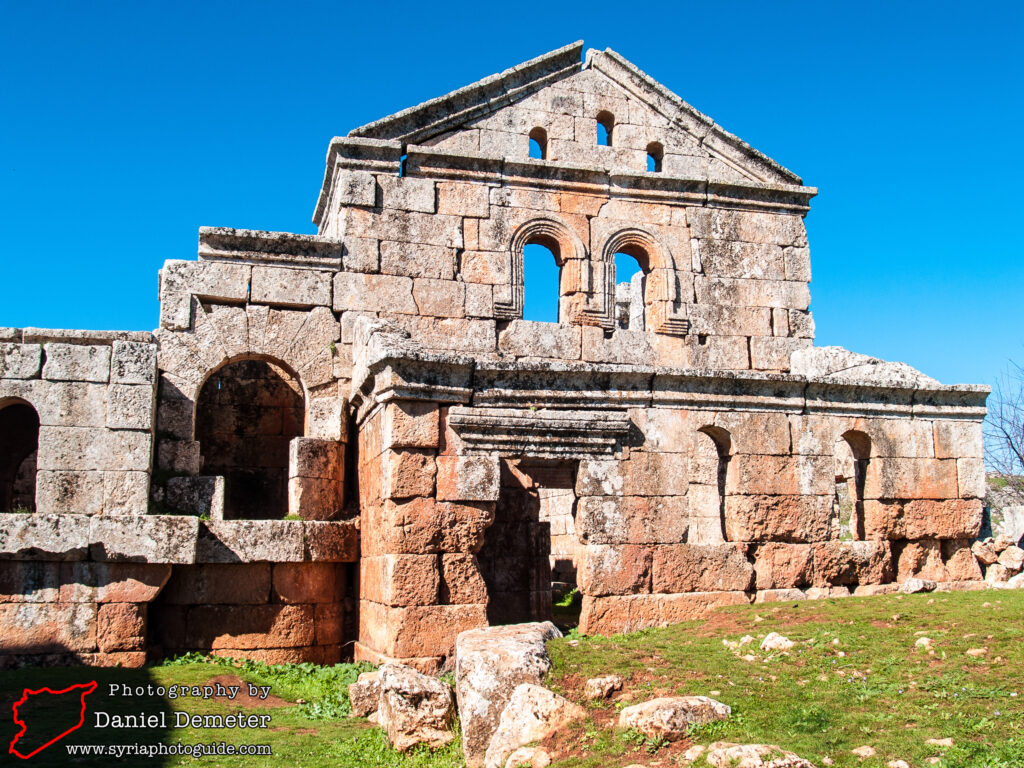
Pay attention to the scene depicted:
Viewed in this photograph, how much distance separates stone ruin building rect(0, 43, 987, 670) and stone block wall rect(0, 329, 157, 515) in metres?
0.03

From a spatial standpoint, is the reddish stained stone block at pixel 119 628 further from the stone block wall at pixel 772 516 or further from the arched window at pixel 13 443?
the stone block wall at pixel 772 516

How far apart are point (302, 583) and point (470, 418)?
3.19 metres

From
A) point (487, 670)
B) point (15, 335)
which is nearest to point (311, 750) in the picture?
point (487, 670)

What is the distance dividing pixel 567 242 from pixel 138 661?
27.4 feet

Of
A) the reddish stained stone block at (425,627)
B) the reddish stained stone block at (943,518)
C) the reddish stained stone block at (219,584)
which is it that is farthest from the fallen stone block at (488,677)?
the reddish stained stone block at (943,518)

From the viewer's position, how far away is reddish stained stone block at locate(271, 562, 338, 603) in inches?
447

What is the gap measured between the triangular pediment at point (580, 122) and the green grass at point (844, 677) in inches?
319

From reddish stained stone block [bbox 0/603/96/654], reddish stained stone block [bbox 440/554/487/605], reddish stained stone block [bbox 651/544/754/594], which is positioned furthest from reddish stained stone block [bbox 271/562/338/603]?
reddish stained stone block [bbox 651/544/754/594]

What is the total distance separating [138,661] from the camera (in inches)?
405

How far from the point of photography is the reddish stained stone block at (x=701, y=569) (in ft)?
34.6

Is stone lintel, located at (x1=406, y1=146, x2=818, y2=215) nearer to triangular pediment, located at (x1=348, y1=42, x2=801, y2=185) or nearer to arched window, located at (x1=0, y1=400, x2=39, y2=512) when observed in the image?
triangular pediment, located at (x1=348, y1=42, x2=801, y2=185)

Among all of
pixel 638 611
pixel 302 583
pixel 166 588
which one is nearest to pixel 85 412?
pixel 166 588

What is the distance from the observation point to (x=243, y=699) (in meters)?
9.15

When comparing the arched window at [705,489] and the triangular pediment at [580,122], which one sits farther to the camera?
the arched window at [705,489]
